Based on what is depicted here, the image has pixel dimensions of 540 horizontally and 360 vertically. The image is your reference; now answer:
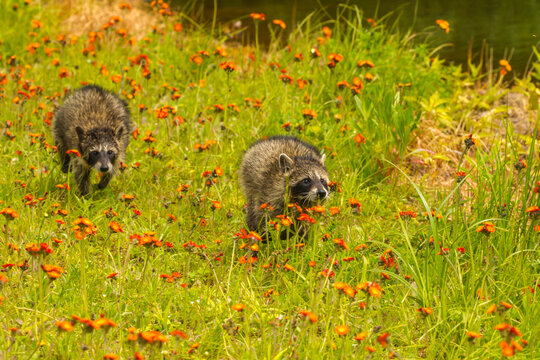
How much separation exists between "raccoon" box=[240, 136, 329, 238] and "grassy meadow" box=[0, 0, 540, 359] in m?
0.20

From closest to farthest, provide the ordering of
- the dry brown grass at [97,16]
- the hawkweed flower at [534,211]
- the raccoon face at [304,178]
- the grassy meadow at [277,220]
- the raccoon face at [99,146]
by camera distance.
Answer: the grassy meadow at [277,220] < the hawkweed flower at [534,211] < the raccoon face at [304,178] < the raccoon face at [99,146] < the dry brown grass at [97,16]

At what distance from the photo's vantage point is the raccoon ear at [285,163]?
5.68 m

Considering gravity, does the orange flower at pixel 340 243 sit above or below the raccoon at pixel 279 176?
above

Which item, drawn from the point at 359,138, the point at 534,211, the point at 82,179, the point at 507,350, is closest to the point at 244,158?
the point at 359,138

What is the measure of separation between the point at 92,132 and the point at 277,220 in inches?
101

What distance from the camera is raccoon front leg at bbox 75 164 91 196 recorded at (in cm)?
662

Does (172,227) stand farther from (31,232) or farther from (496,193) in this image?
(496,193)

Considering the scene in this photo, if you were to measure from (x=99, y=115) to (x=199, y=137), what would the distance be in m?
1.16

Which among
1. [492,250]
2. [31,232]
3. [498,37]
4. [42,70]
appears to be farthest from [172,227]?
[498,37]

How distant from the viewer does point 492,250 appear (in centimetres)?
495

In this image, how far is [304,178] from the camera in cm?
560

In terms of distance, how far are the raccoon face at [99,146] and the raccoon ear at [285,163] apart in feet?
5.95

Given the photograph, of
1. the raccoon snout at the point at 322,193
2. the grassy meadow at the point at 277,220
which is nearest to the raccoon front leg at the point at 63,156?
the grassy meadow at the point at 277,220

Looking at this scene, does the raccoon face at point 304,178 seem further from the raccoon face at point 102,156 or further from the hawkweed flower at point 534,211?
the raccoon face at point 102,156
